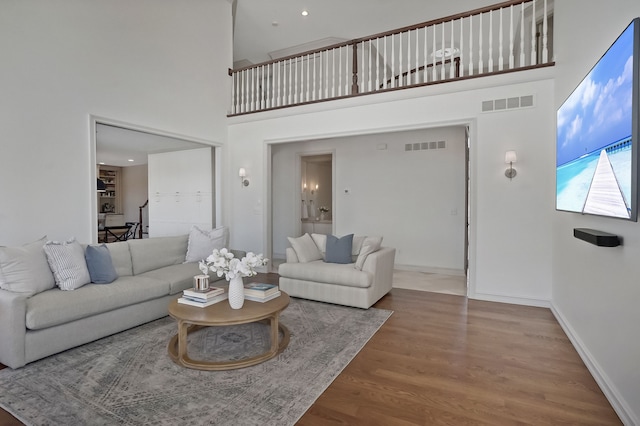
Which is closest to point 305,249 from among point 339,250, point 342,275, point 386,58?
point 339,250

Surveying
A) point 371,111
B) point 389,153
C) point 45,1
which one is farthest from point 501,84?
point 45,1

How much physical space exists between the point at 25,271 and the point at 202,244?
6.33 feet

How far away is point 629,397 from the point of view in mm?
1878

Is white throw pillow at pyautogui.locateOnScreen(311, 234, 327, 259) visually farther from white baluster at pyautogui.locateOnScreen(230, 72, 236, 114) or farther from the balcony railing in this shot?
white baluster at pyautogui.locateOnScreen(230, 72, 236, 114)

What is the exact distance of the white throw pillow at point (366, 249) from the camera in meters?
4.13

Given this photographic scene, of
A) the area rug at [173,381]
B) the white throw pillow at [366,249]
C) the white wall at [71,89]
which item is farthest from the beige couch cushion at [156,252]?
the white throw pillow at [366,249]

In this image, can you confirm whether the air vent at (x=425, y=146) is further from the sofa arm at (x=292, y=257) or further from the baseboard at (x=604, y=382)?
the baseboard at (x=604, y=382)

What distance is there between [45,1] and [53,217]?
239 cm

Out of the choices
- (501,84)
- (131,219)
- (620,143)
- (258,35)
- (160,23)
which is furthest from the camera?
(131,219)

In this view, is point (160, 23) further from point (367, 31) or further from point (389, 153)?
point (389, 153)

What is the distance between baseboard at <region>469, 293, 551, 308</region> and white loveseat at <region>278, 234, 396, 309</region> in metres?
1.17

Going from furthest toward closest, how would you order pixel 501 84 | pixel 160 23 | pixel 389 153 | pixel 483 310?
pixel 389 153 < pixel 160 23 < pixel 501 84 < pixel 483 310

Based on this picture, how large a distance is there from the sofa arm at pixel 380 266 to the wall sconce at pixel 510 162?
175 centimetres

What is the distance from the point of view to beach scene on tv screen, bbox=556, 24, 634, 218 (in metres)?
1.75
